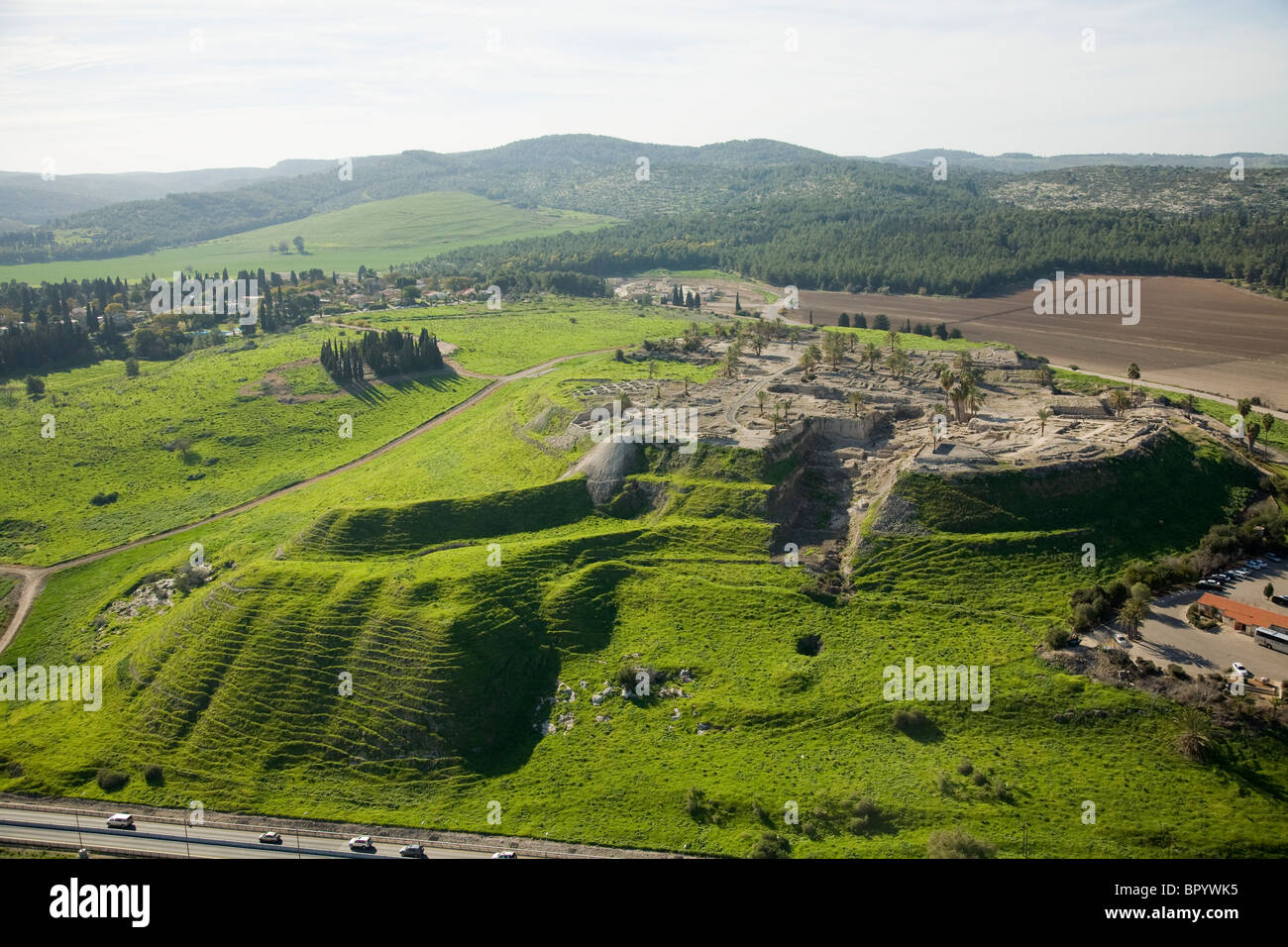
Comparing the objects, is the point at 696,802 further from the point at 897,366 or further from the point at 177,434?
the point at 177,434

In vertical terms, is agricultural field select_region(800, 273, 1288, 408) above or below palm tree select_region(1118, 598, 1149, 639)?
above

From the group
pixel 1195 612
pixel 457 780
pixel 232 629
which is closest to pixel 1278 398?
pixel 1195 612

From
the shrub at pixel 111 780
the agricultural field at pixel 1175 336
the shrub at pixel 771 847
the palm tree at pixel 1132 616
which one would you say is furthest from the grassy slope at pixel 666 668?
the agricultural field at pixel 1175 336

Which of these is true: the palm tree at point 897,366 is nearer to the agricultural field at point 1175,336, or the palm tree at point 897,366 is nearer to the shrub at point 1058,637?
the agricultural field at point 1175,336

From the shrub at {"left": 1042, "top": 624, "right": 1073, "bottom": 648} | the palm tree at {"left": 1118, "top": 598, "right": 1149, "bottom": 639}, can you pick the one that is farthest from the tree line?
the palm tree at {"left": 1118, "top": 598, "right": 1149, "bottom": 639}

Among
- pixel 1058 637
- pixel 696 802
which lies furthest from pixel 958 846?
pixel 1058 637

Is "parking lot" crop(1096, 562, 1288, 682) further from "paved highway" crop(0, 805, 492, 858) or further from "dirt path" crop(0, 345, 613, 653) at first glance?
"dirt path" crop(0, 345, 613, 653)
